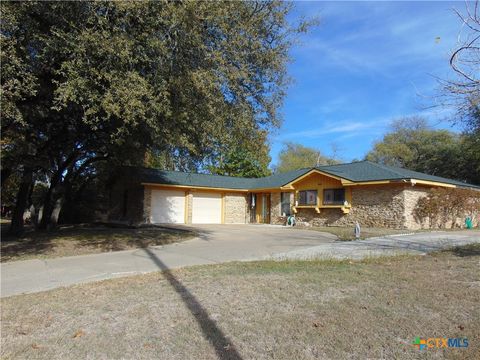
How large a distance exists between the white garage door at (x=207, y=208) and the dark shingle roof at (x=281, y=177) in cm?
108

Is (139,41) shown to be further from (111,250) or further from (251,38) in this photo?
(111,250)

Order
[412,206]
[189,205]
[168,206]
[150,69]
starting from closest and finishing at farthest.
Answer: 1. [150,69]
2. [412,206]
3. [168,206]
4. [189,205]

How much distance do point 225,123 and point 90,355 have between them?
8416 millimetres

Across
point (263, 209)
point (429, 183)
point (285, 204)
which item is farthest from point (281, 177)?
point (429, 183)

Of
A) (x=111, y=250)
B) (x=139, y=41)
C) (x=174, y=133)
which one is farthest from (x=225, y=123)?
(x=111, y=250)

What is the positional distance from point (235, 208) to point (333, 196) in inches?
339

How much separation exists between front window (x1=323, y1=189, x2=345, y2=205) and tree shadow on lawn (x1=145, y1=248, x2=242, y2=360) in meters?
18.0

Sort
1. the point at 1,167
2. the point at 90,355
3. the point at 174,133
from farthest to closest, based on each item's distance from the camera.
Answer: the point at 1,167
the point at 174,133
the point at 90,355

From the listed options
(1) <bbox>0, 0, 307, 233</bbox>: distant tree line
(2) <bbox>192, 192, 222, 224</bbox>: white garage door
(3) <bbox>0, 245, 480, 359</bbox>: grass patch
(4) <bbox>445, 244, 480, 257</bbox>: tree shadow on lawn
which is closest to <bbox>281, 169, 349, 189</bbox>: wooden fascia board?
(2) <bbox>192, 192, 222, 224</bbox>: white garage door

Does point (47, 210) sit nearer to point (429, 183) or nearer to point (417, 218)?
point (417, 218)

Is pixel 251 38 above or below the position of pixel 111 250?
above

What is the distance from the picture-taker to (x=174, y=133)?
1085 cm

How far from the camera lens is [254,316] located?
5.11 metres

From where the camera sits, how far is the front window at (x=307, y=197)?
2583 centimetres
